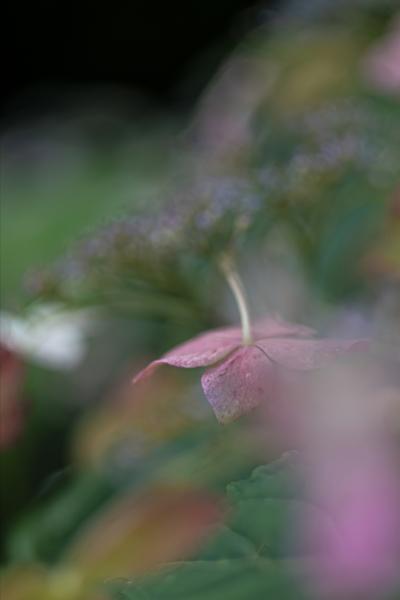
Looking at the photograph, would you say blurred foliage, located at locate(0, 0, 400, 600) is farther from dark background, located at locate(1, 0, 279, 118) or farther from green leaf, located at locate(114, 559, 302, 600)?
dark background, located at locate(1, 0, 279, 118)

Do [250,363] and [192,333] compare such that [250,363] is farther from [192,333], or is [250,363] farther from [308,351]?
[192,333]

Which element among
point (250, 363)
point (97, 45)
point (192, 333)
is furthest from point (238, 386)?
point (97, 45)

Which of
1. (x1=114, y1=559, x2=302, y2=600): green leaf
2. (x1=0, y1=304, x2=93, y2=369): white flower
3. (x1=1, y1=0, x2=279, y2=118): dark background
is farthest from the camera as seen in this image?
(x1=1, y1=0, x2=279, y2=118): dark background

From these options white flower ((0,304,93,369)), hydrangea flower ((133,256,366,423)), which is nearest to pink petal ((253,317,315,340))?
hydrangea flower ((133,256,366,423))

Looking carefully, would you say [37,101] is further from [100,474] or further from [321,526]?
[321,526]

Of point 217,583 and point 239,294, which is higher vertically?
point 239,294

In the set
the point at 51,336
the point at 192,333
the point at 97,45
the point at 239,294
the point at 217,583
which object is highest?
the point at 97,45

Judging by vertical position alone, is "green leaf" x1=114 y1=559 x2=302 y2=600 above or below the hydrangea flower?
below

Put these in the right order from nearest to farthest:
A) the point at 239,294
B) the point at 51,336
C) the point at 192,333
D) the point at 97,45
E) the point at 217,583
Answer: the point at 217,583
the point at 239,294
the point at 192,333
the point at 51,336
the point at 97,45

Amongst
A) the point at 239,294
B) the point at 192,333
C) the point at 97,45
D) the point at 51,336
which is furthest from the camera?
the point at 97,45
